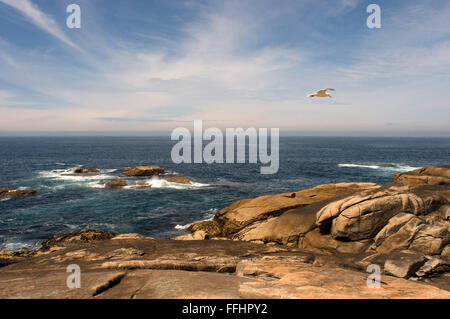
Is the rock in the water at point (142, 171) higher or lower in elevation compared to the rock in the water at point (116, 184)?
higher

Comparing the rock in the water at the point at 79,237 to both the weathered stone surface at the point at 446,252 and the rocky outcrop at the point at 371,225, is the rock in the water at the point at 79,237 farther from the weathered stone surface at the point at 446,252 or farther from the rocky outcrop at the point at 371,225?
the weathered stone surface at the point at 446,252

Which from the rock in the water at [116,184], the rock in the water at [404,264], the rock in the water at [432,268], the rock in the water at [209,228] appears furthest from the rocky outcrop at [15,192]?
the rock in the water at [432,268]

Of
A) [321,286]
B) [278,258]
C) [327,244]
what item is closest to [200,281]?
[321,286]

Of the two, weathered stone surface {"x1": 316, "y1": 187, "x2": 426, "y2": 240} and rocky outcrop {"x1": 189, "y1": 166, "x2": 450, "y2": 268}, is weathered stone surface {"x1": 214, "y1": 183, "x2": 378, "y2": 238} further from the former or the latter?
weathered stone surface {"x1": 316, "y1": 187, "x2": 426, "y2": 240}

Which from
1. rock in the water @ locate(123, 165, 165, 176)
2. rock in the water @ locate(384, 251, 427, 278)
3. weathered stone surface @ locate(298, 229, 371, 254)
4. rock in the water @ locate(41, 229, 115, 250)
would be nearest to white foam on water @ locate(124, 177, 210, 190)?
rock in the water @ locate(123, 165, 165, 176)

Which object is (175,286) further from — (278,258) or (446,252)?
(446,252)

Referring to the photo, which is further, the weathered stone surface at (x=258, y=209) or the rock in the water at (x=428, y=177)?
the rock in the water at (x=428, y=177)
